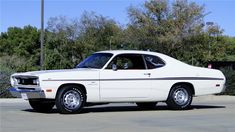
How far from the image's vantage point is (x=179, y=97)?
1497 centimetres

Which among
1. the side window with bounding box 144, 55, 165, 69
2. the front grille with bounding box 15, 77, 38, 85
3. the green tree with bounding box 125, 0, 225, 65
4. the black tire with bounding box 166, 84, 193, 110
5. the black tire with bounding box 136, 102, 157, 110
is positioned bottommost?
the black tire with bounding box 136, 102, 157, 110

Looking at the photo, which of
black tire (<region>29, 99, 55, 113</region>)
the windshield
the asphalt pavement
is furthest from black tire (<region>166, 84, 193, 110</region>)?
black tire (<region>29, 99, 55, 113</region>)

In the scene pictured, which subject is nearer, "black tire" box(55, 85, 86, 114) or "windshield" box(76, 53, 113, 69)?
"black tire" box(55, 85, 86, 114)

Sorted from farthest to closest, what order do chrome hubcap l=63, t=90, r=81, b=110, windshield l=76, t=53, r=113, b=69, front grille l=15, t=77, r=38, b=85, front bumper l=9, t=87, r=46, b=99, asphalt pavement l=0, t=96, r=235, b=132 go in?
windshield l=76, t=53, r=113, b=69 → chrome hubcap l=63, t=90, r=81, b=110 → front grille l=15, t=77, r=38, b=85 → front bumper l=9, t=87, r=46, b=99 → asphalt pavement l=0, t=96, r=235, b=132

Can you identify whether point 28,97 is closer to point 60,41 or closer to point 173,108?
point 173,108

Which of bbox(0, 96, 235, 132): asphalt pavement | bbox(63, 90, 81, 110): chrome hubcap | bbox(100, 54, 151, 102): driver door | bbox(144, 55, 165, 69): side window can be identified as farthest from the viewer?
bbox(144, 55, 165, 69): side window

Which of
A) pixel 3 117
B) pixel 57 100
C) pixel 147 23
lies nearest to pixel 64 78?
pixel 57 100

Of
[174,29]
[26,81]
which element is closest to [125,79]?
→ [26,81]

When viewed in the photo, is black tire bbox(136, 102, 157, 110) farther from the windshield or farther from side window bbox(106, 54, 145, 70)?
the windshield

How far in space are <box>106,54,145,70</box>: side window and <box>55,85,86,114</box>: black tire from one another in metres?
1.31

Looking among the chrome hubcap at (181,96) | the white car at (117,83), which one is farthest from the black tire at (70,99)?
the chrome hubcap at (181,96)

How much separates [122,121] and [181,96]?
3.42m

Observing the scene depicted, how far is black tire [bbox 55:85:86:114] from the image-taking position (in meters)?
13.4

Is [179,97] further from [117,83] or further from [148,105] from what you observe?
[117,83]
